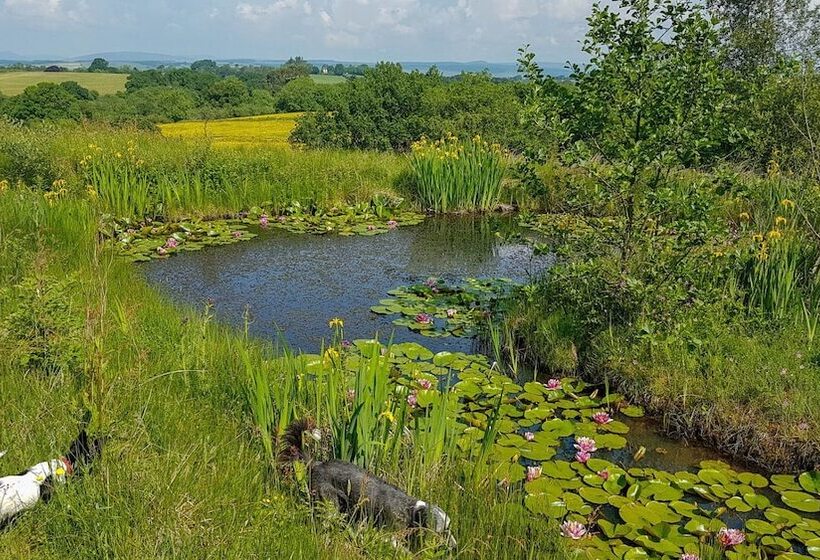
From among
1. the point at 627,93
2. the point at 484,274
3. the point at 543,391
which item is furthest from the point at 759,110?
the point at 543,391

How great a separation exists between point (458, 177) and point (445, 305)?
16.0ft

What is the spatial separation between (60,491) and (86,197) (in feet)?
25.1

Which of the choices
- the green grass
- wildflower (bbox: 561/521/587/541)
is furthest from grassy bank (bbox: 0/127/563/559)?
the green grass

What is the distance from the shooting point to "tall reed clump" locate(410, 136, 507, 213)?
11422 millimetres

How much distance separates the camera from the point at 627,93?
5.32 meters

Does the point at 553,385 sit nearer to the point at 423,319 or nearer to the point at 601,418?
the point at 601,418

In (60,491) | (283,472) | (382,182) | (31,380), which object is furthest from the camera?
(382,182)

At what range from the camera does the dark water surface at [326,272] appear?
652 centimetres

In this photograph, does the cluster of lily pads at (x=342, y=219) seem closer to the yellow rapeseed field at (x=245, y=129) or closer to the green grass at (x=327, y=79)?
the yellow rapeseed field at (x=245, y=129)

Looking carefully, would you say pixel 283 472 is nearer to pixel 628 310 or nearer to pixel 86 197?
pixel 628 310

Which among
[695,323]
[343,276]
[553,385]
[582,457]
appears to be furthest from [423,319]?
[582,457]

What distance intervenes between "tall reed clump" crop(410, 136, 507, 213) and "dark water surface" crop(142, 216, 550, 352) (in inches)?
25.7

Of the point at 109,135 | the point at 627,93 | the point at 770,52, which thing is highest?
the point at 770,52

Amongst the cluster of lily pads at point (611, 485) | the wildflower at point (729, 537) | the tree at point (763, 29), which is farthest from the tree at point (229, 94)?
the wildflower at point (729, 537)
